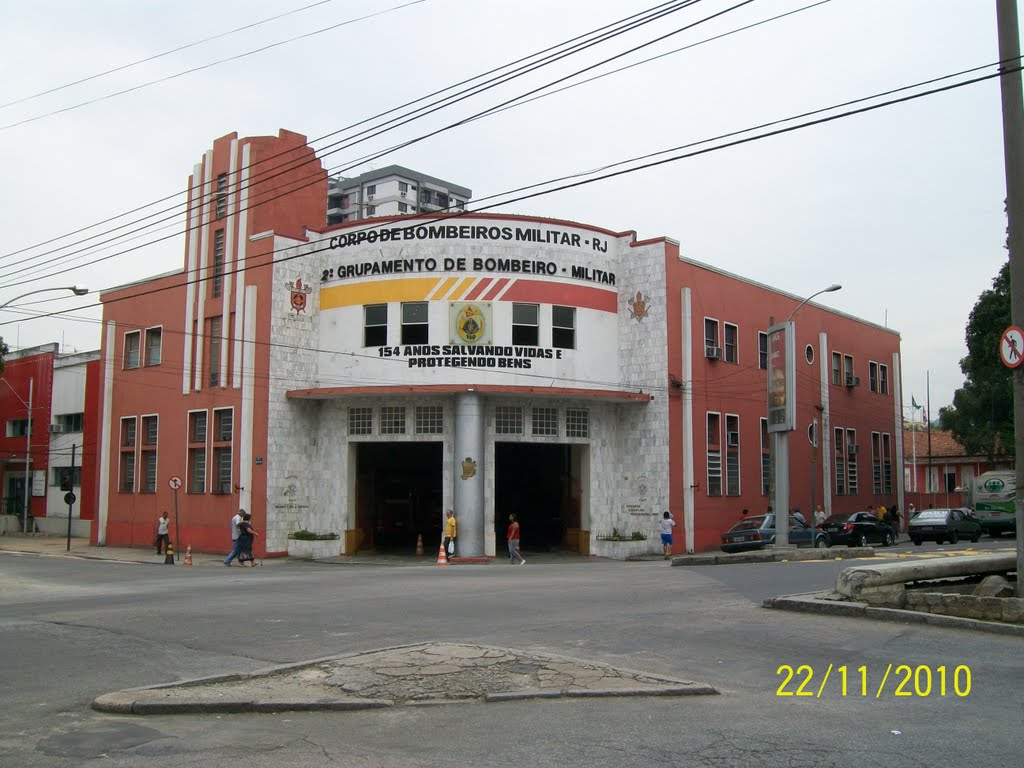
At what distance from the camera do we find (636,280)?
33.5 metres

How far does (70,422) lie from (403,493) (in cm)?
2233

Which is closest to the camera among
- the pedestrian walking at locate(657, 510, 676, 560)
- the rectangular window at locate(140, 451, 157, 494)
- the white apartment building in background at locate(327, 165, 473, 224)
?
the pedestrian walking at locate(657, 510, 676, 560)

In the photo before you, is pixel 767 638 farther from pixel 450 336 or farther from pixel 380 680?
pixel 450 336

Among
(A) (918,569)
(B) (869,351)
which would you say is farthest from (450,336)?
(B) (869,351)

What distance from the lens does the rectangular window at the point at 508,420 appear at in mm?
31312

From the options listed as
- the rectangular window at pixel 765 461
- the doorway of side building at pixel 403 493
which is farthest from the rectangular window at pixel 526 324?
the rectangular window at pixel 765 461

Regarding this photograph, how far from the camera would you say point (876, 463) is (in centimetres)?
4984

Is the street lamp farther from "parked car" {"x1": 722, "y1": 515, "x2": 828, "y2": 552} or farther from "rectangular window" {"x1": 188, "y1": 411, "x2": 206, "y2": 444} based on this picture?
"rectangular window" {"x1": 188, "y1": 411, "x2": 206, "y2": 444}

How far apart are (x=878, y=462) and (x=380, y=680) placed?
4612cm

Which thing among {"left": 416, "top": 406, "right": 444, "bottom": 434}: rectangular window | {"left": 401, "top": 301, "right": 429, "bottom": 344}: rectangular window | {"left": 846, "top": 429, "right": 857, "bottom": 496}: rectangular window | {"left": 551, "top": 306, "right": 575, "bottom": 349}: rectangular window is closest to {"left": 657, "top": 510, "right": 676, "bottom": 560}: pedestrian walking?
{"left": 551, "top": 306, "right": 575, "bottom": 349}: rectangular window

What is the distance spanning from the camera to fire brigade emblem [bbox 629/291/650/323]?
109 ft

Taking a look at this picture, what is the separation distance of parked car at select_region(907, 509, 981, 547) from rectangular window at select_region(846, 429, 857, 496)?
24.1 feet

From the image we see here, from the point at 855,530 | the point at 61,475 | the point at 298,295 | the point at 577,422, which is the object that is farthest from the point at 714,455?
the point at 61,475

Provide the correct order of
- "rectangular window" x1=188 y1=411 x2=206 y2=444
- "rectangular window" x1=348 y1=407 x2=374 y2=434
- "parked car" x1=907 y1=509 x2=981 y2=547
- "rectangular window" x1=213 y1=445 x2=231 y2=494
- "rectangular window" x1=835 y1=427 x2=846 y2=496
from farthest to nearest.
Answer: "rectangular window" x1=835 y1=427 x2=846 y2=496 < "parked car" x1=907 y1=509 x2=981 y2=547 < "rectangular window" x1=188 y1=411 x2=206 y2=444 < "rectangular window" x1=213 y1=445 x2=231 y2=494 < "rectangular window" x1=348 y1=407 x2=374 y2=434
